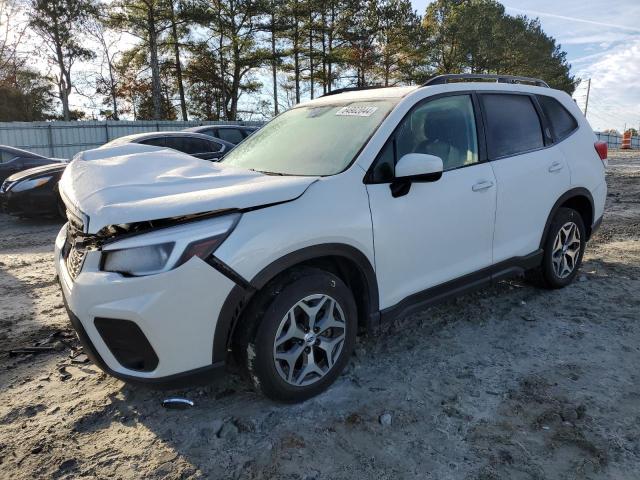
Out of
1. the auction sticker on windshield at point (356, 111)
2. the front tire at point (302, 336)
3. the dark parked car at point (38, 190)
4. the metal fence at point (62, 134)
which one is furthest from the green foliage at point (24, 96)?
the front tire at point (302, 336)

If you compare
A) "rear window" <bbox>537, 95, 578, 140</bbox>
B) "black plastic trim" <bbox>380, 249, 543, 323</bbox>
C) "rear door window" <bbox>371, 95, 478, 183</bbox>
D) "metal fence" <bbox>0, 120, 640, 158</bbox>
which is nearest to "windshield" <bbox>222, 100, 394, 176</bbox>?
"rear door window" <bbox>371, 95, 478, 183</bbox>

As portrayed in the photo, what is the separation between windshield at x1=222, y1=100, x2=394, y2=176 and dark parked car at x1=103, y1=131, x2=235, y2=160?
4.92 m

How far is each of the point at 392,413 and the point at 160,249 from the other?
151cm

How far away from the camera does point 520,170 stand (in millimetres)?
3791

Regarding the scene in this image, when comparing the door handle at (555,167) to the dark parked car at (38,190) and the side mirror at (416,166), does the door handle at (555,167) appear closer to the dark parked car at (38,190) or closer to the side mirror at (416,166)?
the side mirror at (416,166)

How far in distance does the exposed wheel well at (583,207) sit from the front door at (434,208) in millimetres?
1338

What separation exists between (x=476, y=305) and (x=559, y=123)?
5.73 feet

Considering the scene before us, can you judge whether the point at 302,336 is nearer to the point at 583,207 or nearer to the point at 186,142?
the point at 583,207

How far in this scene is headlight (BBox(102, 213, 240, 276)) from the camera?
89.1 inches

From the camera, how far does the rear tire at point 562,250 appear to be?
13.9 feet

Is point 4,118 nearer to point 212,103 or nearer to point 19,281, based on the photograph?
point 212,103

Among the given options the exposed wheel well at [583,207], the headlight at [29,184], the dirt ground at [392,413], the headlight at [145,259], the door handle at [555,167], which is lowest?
the dirt ground at [392,413]

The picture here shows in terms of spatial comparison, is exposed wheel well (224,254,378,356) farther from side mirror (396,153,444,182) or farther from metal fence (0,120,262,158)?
metal fence (0,120,262,158)

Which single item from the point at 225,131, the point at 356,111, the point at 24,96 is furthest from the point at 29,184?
the point at 24,96
